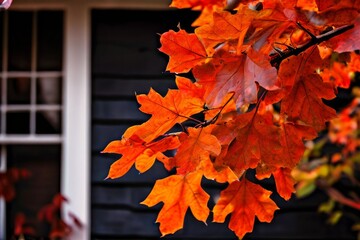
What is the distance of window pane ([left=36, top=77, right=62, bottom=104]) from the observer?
3268 mm

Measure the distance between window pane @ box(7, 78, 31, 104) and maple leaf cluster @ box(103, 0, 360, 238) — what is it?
7.66 ft

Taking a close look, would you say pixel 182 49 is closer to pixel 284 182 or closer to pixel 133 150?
pixel 133 150

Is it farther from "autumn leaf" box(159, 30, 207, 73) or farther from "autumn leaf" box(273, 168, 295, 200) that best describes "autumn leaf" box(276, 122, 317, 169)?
"autumn leaf" box(159, 30, 207, 73)

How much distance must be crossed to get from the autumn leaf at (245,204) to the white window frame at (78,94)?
2.15 meters

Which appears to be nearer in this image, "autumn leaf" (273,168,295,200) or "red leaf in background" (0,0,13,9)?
"red leaf in background" (0,0,13,9)

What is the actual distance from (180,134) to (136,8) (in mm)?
2316

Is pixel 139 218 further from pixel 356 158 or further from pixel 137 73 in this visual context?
pixel 356 158

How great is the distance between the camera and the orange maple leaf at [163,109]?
0.95m

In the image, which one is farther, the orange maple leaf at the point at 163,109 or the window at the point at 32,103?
the window at the point at 32,103

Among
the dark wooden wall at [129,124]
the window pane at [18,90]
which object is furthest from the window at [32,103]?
the dark wooden wall at [129,124]

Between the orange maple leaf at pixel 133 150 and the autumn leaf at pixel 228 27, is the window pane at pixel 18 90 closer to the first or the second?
the orange maple leaf at pixel 133 150

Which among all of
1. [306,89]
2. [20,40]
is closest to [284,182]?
[306,89]

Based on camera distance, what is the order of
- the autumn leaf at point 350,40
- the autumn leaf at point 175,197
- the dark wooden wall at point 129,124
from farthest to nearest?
A: the dark wooden wall at point 129,124
the autumn leaf at point 175,197
the autumn leaf at point 350,40

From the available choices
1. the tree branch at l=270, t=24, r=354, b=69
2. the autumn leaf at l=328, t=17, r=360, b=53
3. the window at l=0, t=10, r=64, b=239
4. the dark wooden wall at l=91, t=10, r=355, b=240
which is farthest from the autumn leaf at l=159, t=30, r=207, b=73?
the window at l=0, t=10, r=64, b=239
